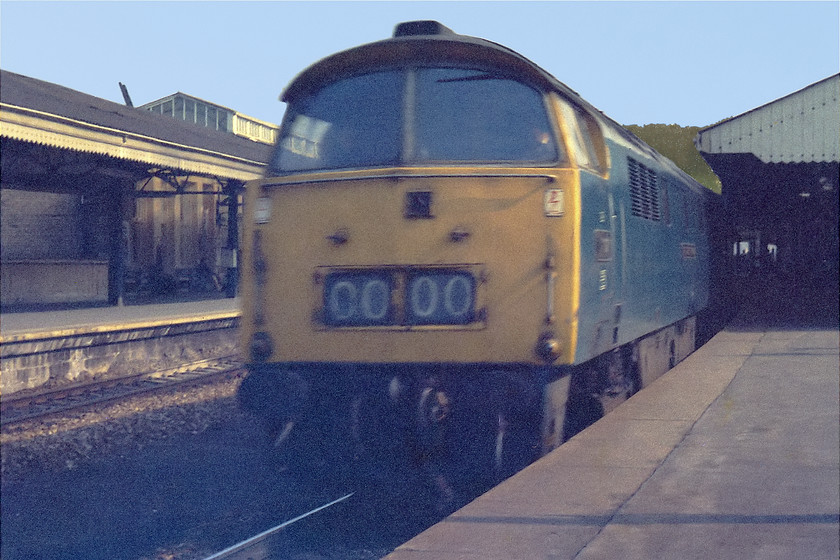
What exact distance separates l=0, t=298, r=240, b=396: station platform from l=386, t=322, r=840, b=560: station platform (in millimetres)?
7530

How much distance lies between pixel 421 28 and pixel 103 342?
8.28 meters

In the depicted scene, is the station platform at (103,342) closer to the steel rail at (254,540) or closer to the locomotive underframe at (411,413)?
the steel rail at (254,540)

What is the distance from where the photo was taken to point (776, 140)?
1536 centimetres

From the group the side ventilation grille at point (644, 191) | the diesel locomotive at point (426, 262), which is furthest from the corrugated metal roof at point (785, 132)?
the diesel locomotive at point (426, 262)

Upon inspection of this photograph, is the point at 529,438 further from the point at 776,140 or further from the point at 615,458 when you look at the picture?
the point at 776,140

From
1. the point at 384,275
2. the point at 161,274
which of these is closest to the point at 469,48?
the point at 384,275

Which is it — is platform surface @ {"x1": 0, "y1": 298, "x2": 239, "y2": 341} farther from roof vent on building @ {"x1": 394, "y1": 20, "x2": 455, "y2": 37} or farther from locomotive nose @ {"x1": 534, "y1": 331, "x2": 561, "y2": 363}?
locomotive nose @ {"x1": 534, "y1": 331, "x2": 561, "y2": 363}

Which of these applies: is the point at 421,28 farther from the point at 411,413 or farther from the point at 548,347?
the point at 411,413

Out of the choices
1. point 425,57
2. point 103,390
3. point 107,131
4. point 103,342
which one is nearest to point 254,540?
point 425,57

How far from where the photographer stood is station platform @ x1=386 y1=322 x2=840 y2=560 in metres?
3.63

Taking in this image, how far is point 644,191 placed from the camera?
24.2ft

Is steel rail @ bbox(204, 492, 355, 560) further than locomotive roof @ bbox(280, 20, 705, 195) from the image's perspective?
No

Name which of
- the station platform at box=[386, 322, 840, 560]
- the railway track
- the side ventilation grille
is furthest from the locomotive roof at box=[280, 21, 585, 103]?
the railway track

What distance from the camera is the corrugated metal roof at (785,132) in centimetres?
1502
